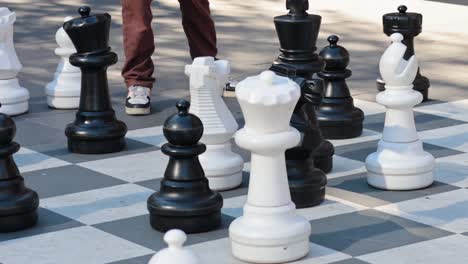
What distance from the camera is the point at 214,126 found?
4.00 m

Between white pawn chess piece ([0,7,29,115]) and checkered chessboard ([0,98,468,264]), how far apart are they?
382mm

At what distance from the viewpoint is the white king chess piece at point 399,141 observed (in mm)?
3955

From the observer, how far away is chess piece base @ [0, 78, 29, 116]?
517 cm

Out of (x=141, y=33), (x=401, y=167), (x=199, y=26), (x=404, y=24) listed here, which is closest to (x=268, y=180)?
(x=401, y=167)

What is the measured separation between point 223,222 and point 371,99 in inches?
73.7

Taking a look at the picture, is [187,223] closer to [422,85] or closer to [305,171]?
[305,171]

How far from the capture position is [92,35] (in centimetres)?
443

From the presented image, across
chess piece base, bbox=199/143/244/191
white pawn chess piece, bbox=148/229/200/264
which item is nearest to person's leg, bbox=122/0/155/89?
chess piece base, bbox=199/143/244/191

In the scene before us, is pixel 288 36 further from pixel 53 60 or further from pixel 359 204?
pixel 53 60

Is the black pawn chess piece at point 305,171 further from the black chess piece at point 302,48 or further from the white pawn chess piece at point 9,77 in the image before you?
→ the white pawn chess piece at point 9,77

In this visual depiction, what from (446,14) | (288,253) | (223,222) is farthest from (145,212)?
(446,14)

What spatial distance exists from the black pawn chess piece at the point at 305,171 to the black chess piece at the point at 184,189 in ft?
0.98

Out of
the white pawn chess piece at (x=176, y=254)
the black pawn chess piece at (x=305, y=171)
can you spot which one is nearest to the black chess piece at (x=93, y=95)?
the black pawn chess piece at (x=305, y=171)

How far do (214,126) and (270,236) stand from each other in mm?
793
